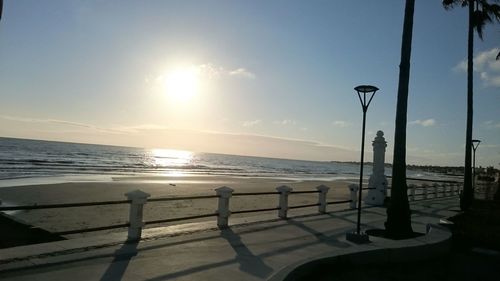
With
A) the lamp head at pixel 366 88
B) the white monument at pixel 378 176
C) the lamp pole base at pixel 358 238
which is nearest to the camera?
the lamp pole base at pixel 358 238

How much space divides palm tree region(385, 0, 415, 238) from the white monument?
7.52 meters

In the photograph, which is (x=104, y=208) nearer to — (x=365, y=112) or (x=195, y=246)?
(x=195, y=246)

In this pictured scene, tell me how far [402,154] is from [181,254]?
6.36 m

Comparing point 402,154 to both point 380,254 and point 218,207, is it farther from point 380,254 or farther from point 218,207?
point 218,207

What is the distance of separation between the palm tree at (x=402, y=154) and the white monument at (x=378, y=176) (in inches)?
296

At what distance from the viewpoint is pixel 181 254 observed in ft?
24.2

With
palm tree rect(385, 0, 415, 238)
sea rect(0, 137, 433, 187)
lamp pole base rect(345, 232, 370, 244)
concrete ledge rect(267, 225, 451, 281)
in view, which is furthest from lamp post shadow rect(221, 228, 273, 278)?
sea rect(0, 137, 433, 187)

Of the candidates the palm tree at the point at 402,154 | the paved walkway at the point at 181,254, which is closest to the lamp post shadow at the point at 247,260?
the paved walkway at the point at 181,254

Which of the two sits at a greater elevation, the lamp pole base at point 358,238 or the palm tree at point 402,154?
the palm tree at point 402,154

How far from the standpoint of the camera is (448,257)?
27.7ft

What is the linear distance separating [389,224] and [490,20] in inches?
615

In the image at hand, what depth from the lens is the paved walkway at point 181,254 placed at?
19.9 ft

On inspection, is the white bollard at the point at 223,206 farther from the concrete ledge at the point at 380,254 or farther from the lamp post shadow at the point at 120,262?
the concrete ledge at the point at 380,254

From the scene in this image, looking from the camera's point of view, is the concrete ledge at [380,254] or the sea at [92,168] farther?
the sea at [92,168]
